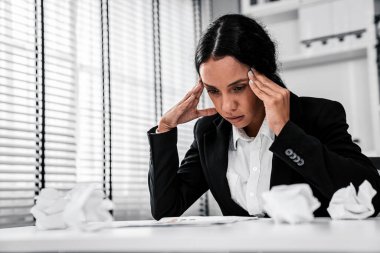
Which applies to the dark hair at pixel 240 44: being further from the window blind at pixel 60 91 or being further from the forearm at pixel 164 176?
the window blind at pixel 60 91

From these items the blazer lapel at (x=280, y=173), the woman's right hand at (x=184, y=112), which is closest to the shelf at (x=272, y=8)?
the woman's right hand at (x=184, y=112)

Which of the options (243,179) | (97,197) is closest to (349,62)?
(243,179)

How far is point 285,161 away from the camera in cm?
117

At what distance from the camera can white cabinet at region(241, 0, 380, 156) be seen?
3.08 metres

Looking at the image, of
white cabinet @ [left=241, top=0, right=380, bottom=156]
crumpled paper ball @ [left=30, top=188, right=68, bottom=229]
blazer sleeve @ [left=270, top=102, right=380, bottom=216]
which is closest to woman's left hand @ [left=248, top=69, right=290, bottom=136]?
blazer sleeve @ [left=270, top=102, right=380, bottom=216]

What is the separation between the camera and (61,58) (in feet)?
8.22

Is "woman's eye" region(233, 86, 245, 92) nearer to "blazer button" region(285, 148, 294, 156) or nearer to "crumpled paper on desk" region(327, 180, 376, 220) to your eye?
"blazer button" region(285, 148, 294, 156)

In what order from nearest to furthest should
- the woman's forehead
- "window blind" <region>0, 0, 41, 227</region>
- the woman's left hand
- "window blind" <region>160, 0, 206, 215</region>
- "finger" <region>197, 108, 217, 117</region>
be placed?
1. the woman's left hand
2. the woman's forehead
3. "finger" <region>197, 108, 217, 117</region>
4. "window blind" <region>0, 0, 41, 227</region>
5. "window blind" <region>160, 0, 206, 215</region>

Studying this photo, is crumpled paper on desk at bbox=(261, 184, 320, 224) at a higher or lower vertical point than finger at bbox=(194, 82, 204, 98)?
lower

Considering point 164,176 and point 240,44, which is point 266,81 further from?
point 164,176

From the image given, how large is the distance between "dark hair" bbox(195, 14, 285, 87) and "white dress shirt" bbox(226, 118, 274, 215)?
0.65 feet

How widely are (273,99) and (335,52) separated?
2.05 m

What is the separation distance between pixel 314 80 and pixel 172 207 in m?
2.24

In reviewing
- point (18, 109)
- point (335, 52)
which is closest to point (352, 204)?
point (18, 109)
